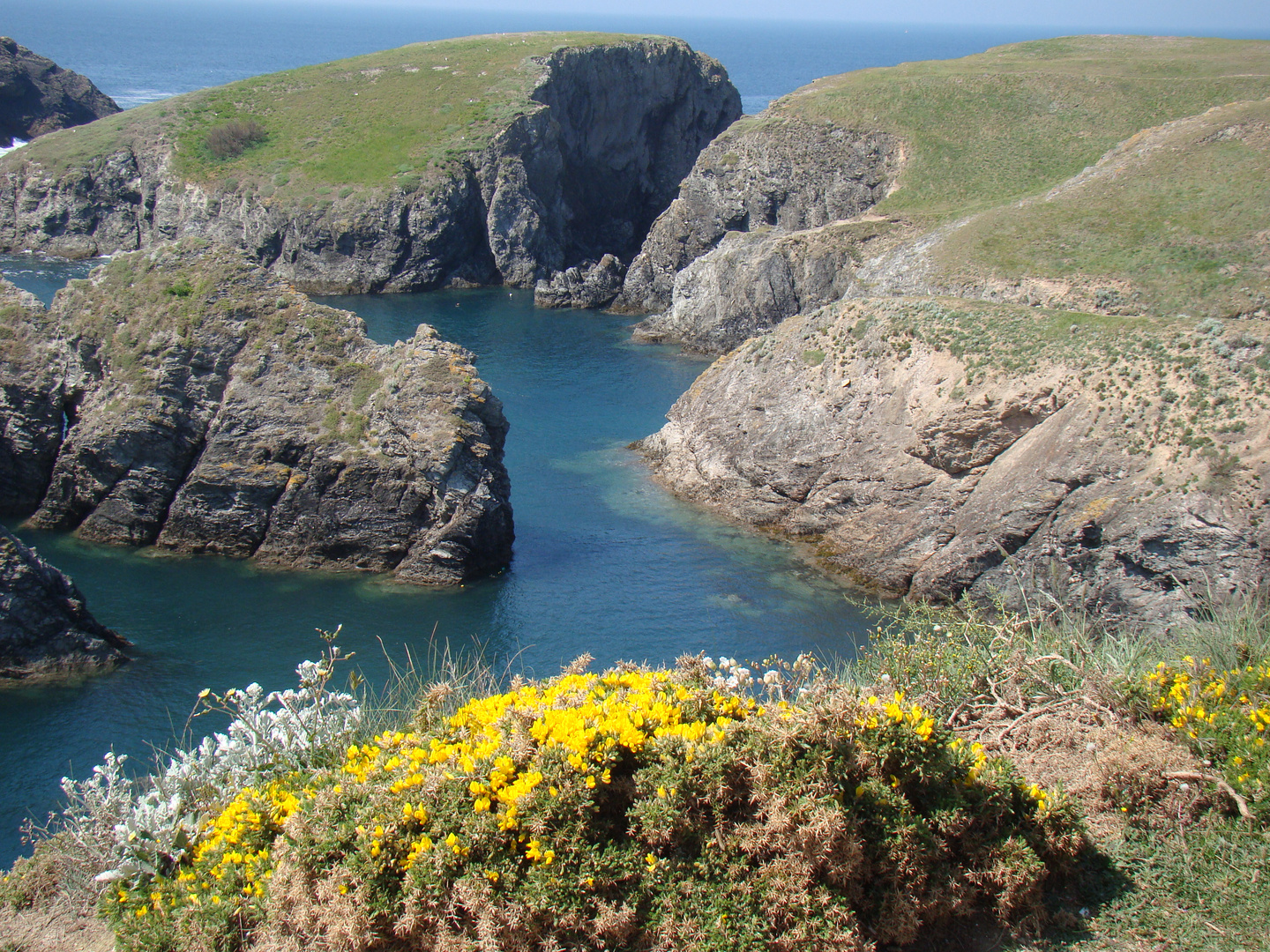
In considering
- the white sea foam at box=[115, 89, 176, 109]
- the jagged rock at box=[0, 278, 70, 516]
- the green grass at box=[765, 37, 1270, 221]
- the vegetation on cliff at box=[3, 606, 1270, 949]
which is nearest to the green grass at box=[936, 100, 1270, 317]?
the green grass at box=[765, 37, 1270, 221]

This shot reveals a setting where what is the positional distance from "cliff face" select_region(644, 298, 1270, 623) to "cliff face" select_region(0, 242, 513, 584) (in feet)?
42.5

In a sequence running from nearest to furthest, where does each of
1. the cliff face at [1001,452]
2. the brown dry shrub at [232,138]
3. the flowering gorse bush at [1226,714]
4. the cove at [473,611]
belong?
the flowering gorse bush at [1226,714]
the cove at [473,611]
the cliff face at [1001,452]
the brown dry shrub at [232,138]

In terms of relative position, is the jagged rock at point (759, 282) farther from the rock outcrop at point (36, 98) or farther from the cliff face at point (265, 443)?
the rock outcrop at point (36, 98)

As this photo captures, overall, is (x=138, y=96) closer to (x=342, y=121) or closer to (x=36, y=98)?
(x=36, y=98)

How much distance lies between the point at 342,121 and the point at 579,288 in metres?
37.8

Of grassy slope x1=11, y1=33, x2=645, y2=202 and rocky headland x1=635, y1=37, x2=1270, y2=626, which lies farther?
grassy slope x1=11, y1=33, x2=645, y2=202

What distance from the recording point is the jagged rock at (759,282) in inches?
2798

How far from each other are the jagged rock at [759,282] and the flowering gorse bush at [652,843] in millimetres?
62281

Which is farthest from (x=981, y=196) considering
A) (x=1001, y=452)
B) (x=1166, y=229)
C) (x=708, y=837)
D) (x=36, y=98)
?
(x=36, y=98)

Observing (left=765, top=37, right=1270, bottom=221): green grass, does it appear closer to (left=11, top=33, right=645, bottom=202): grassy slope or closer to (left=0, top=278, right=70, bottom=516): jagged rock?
(left=11, top=33, right=645, bottom=202): grassy slope

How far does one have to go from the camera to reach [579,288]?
8825 centimetres

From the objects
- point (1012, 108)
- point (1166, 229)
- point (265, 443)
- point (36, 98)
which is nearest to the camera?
point (265, 443)

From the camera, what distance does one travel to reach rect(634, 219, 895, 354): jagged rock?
7106cm

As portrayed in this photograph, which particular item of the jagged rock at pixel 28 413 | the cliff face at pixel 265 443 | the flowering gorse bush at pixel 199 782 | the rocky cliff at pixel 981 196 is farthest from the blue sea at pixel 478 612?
the rocky cliff at pixel 981 196
